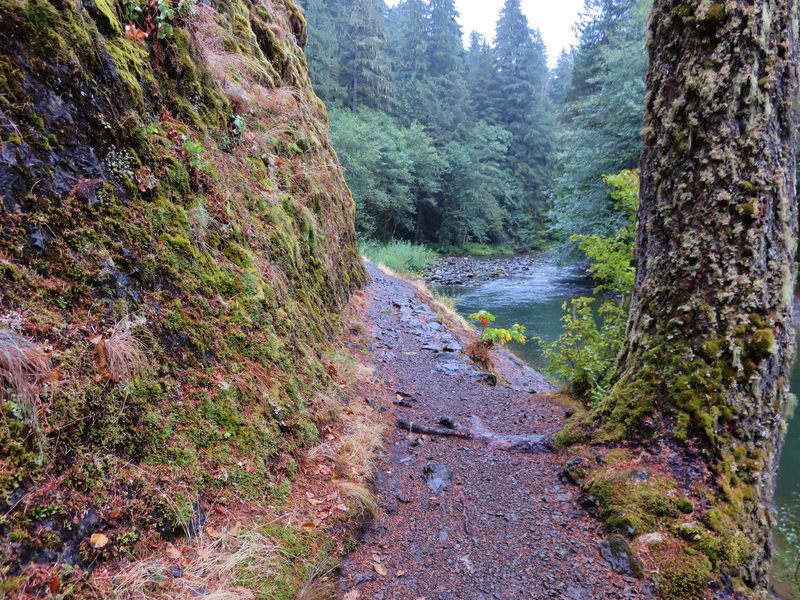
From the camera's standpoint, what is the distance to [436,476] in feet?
10.7

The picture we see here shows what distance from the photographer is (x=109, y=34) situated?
2322mm

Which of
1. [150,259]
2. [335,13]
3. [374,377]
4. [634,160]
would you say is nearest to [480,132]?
[335,13]

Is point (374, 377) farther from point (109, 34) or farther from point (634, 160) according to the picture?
point (634, 160)

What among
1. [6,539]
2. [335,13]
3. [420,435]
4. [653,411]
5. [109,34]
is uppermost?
[335,13]

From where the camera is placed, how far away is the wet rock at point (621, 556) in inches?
84.6

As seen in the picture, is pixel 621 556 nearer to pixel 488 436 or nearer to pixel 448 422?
pixel 488 436

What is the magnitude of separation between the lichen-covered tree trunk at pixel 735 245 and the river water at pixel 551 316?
94.5 inches

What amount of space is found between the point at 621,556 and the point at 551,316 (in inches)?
473

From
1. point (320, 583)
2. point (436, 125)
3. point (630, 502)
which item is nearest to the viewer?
point (320, 583)

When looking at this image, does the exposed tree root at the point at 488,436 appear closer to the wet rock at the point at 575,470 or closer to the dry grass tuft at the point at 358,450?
the wet rock at the point at 575,470

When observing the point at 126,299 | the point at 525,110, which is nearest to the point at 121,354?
the point at 126,299

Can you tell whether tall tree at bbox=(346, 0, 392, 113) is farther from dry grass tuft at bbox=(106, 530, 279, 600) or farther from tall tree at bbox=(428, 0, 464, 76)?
dry grass tuft at bbox=(106, 530, 279, 600)

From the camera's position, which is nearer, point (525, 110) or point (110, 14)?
point (110, 14)

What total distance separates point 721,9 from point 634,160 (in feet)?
47.2
